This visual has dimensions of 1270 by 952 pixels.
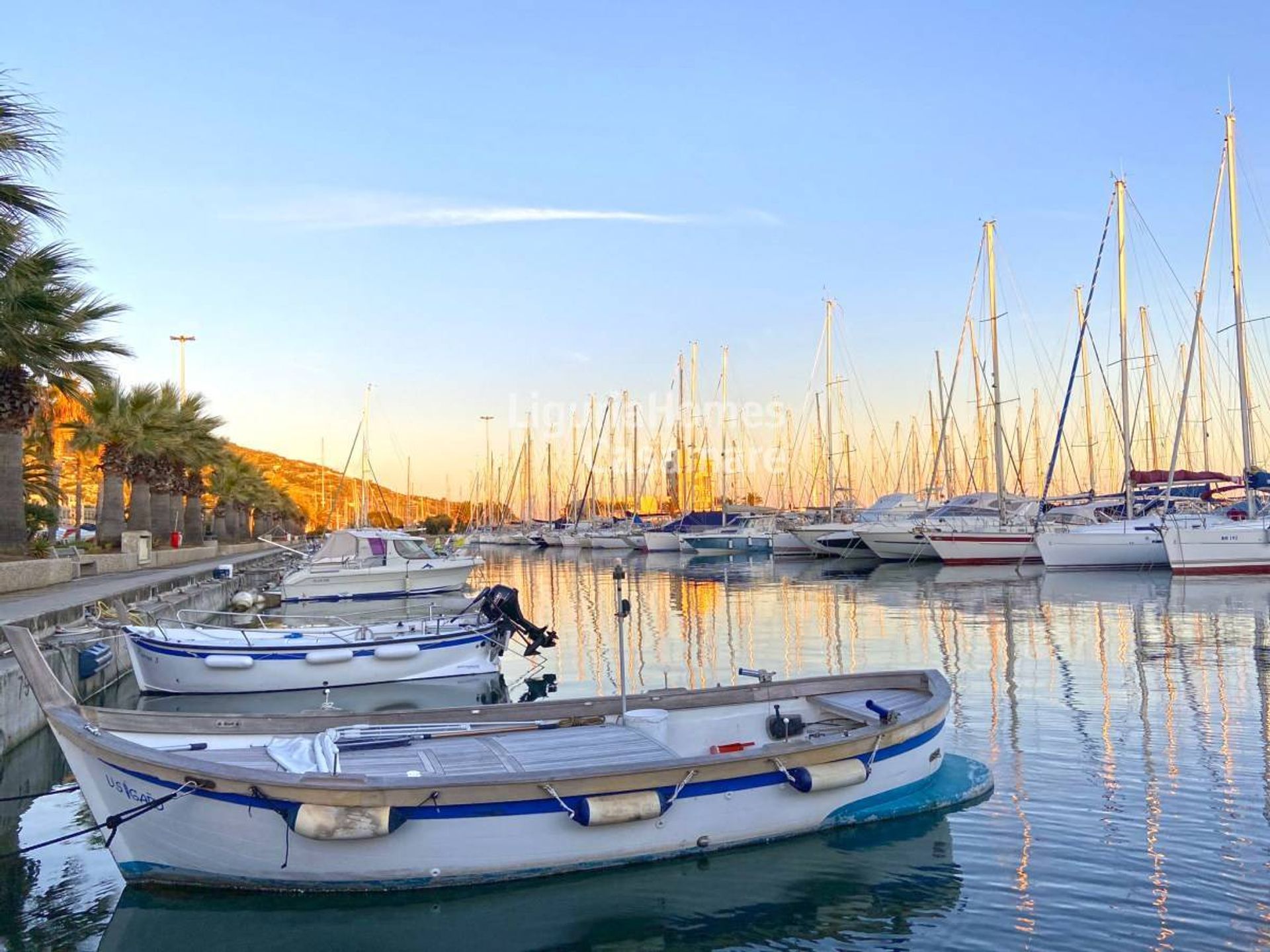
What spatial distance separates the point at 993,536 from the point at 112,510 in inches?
1552

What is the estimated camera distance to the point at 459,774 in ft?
26.3

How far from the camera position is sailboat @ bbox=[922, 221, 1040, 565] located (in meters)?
48.3

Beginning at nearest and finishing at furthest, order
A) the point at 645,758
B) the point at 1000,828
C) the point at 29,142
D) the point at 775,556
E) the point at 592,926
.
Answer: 1. the point at 592,926
2. the point at 645,758
3. the point at 1000,828
4. the point at 29,142
5. the point at 775,556

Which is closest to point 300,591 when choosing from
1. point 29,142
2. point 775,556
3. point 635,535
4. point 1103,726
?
point 29,142

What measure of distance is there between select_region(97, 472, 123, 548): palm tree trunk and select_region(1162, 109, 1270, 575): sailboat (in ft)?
139

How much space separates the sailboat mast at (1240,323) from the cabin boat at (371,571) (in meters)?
30.4

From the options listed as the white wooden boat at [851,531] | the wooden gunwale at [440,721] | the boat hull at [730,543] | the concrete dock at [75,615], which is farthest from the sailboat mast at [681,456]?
the wooden gunwale at [440,721]

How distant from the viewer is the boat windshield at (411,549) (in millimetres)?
36781

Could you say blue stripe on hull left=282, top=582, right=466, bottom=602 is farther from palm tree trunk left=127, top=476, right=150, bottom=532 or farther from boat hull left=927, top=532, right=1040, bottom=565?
boat hull left=927, top=532, right=1040, bottom=565

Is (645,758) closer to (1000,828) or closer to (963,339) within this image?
(1000,828)

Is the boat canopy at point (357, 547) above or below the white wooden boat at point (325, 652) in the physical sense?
above

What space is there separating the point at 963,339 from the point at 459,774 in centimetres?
5332

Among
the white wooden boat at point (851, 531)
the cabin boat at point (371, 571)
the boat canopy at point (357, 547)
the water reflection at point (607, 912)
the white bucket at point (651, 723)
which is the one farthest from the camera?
the white wooden boat at point (851, 531)

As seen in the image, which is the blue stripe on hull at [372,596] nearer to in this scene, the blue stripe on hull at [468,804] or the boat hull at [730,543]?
the blue stripe on hull at [468,804]
